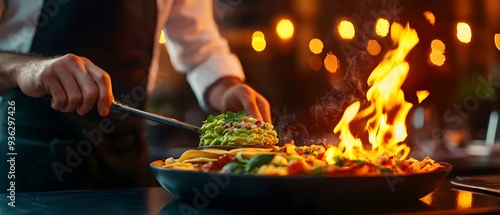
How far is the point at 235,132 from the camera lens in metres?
1.74

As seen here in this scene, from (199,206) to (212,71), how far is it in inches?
40.2

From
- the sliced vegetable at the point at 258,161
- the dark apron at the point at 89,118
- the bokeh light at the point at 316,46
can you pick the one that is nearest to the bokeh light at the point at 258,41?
the bokeh light at the point at 316,46

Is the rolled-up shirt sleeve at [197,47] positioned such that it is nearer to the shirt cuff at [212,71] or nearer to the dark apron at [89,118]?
the shirt cuff at [212,71]

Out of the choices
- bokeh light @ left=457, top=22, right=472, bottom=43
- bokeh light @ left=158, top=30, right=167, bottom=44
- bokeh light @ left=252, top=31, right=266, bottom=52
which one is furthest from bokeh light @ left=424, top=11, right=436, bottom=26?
bokeh light @ left=158, top=30, right=167, bottom=44

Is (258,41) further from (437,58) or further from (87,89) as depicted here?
(87,89)

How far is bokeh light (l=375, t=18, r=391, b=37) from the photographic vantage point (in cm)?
299

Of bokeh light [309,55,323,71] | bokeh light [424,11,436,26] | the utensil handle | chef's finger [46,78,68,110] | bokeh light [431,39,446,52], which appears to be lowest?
the utensil handle

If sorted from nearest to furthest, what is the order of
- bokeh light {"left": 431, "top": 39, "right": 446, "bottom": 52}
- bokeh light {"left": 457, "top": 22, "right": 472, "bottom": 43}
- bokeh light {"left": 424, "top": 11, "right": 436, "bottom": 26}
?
bokeh light {"left": 424, "top": 11, "right": 436, "bottom": 26}, bokeh light {"left": 431, "top": 39, "right": 446, "bottom": 52}, bokeh light {"left": 457, "top": 22, "right": 472, "bottom": 43}

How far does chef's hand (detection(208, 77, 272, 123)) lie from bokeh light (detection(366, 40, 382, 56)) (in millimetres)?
832

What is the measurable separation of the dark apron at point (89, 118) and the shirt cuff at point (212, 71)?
25cm

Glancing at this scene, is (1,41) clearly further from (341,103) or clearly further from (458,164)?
(458,164)

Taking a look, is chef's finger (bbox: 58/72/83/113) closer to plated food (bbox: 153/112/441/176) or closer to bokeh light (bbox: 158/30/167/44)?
plated food (bbox: 153/112/441/176)

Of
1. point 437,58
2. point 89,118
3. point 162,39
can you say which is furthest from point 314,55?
point 89,118

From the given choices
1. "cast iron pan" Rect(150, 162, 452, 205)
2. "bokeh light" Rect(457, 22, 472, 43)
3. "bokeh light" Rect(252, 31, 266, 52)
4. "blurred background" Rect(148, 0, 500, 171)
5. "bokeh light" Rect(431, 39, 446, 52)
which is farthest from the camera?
"bokeh light" Rect(457, 22, 472, 43)
